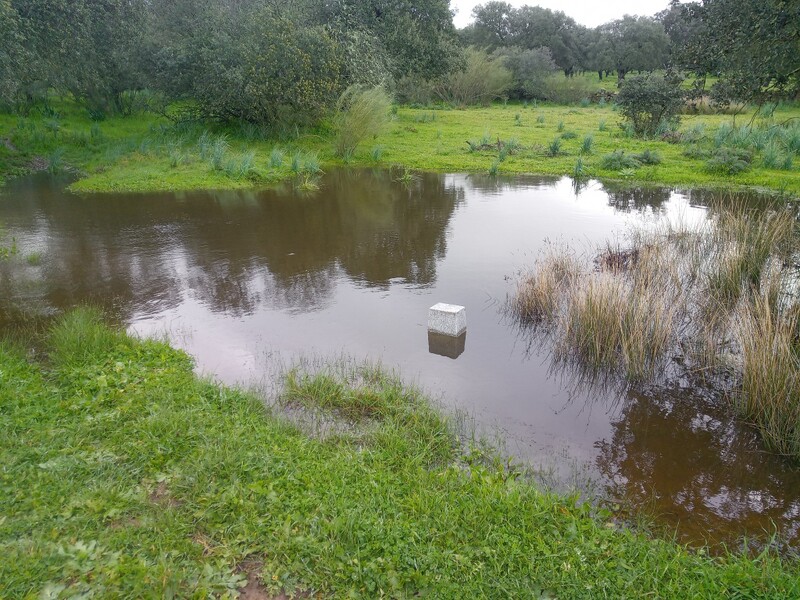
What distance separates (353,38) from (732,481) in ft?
57.6

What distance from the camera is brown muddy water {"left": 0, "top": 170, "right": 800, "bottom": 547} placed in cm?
403

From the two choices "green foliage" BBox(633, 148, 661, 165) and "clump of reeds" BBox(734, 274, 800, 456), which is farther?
"green foliage" BBox(633, 148, 661, 165)

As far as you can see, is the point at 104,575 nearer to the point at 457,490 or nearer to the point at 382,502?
the point at 382,502

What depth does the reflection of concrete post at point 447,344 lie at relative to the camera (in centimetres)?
577

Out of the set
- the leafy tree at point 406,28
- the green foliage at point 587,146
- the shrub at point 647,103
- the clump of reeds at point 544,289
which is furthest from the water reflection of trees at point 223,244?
the leafy tree at point 406,28

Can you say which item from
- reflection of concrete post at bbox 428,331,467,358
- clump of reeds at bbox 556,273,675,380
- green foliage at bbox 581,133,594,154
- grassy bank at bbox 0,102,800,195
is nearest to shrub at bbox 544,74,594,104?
grassy bank at bbox 0,102,800,195

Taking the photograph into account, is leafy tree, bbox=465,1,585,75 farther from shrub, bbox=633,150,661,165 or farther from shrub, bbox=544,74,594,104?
shrub, bbox=633,150,661,165

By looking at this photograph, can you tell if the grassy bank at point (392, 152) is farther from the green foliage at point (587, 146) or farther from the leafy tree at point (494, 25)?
the leafy tree at point (494, 25)

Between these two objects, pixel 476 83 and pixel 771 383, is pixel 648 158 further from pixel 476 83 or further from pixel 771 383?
pixel 476 83

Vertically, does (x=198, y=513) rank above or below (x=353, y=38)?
below

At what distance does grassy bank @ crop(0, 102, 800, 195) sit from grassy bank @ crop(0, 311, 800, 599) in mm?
10315

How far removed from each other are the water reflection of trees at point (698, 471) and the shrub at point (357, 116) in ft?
42.9

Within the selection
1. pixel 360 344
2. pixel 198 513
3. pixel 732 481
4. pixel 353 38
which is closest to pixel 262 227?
pixel 360 344

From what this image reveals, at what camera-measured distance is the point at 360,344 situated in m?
5.89
